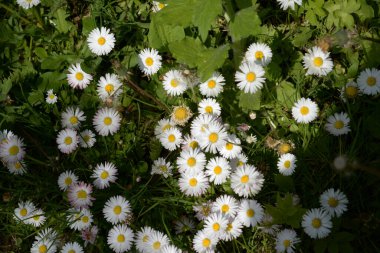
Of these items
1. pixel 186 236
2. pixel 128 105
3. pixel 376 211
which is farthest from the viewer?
pixel 128 105

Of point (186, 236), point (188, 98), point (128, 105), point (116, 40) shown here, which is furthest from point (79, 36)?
point (186, 236)

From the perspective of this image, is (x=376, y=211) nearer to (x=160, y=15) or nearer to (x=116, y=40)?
(x=160, y=15)

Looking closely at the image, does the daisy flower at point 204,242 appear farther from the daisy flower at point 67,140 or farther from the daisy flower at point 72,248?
the daisy flower at point 67,140

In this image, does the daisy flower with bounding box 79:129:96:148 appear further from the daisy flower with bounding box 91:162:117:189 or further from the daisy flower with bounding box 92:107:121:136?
the daisy flower with bounding box 91:162:117:189

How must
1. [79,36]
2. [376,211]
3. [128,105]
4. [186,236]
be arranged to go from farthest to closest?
[79,36]
[128,105]
[186,236]
[376,211]

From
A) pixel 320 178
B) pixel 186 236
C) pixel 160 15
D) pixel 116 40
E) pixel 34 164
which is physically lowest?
pixel 186 236

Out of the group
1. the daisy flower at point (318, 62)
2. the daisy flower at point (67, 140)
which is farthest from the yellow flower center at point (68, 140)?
the daisy flower at point (318, 62)

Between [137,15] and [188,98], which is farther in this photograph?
[137,15]
